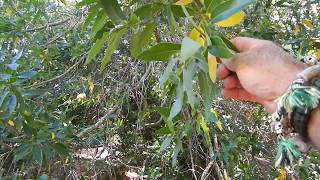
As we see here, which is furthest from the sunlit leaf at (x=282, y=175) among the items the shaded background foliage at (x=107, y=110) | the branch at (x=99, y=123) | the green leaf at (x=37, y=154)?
the green leaf at (x=37, y=154)

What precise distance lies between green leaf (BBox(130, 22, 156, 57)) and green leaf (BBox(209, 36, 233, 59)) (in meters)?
0.26

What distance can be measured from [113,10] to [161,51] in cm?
21

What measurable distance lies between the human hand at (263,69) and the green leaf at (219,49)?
15 cm

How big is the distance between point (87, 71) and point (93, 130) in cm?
40

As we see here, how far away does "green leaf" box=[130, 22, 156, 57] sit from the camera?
0.90 metres

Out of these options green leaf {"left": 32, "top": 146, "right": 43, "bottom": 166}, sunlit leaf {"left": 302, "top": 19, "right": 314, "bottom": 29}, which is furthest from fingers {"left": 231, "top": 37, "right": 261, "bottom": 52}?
sunlit leaf {"left": 302, "top": 19, "right": 314, "bottom": 29}

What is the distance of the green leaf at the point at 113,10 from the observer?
0.88 metres

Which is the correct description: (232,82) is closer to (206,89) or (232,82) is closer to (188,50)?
(206,89)

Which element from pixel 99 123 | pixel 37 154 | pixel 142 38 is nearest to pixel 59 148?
pixel 37 154

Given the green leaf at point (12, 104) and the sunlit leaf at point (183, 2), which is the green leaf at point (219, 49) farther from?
the green leaf at point (12, 104)

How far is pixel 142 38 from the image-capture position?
3.00 feet

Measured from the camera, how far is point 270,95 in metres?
0.80

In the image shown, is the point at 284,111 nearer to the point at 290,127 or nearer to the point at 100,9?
the point at 290,127

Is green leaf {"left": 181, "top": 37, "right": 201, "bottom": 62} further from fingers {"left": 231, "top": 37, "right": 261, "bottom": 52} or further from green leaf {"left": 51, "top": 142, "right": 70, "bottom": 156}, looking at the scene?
green leaf {"left": 51, "top": 142, "right": 70, "bottom": 156}
